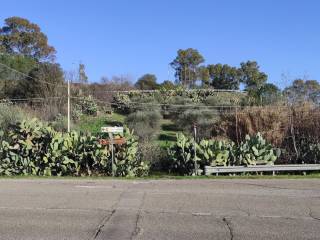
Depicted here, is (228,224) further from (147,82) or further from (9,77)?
(147,82)

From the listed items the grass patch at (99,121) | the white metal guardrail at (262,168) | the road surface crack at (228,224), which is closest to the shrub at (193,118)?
the grass patch at (99,121)

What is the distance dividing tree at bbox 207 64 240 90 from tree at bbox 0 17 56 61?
101ft

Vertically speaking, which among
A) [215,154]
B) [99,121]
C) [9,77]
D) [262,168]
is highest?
[9,77]

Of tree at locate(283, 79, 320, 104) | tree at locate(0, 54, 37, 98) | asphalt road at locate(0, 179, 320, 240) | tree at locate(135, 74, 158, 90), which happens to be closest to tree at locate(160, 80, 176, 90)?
tree at locate(135, 74, 158, 90)

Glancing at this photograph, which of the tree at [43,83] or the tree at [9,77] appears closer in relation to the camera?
the tree at [43,83]

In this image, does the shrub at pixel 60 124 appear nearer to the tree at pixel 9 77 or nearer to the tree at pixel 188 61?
the tree at pixel 9 77

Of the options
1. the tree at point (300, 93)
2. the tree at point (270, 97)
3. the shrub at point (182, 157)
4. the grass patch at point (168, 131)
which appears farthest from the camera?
the grass patch at point (168, 131)

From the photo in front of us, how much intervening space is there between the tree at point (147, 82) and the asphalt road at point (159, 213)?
2834 inches

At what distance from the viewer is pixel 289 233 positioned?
8070 mm

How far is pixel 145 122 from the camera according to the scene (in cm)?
4659

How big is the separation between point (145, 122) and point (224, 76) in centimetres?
5206

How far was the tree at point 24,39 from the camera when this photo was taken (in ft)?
258

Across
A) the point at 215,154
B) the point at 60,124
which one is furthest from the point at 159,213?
the point at 60,124

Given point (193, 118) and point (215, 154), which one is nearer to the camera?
point (215, 154)
